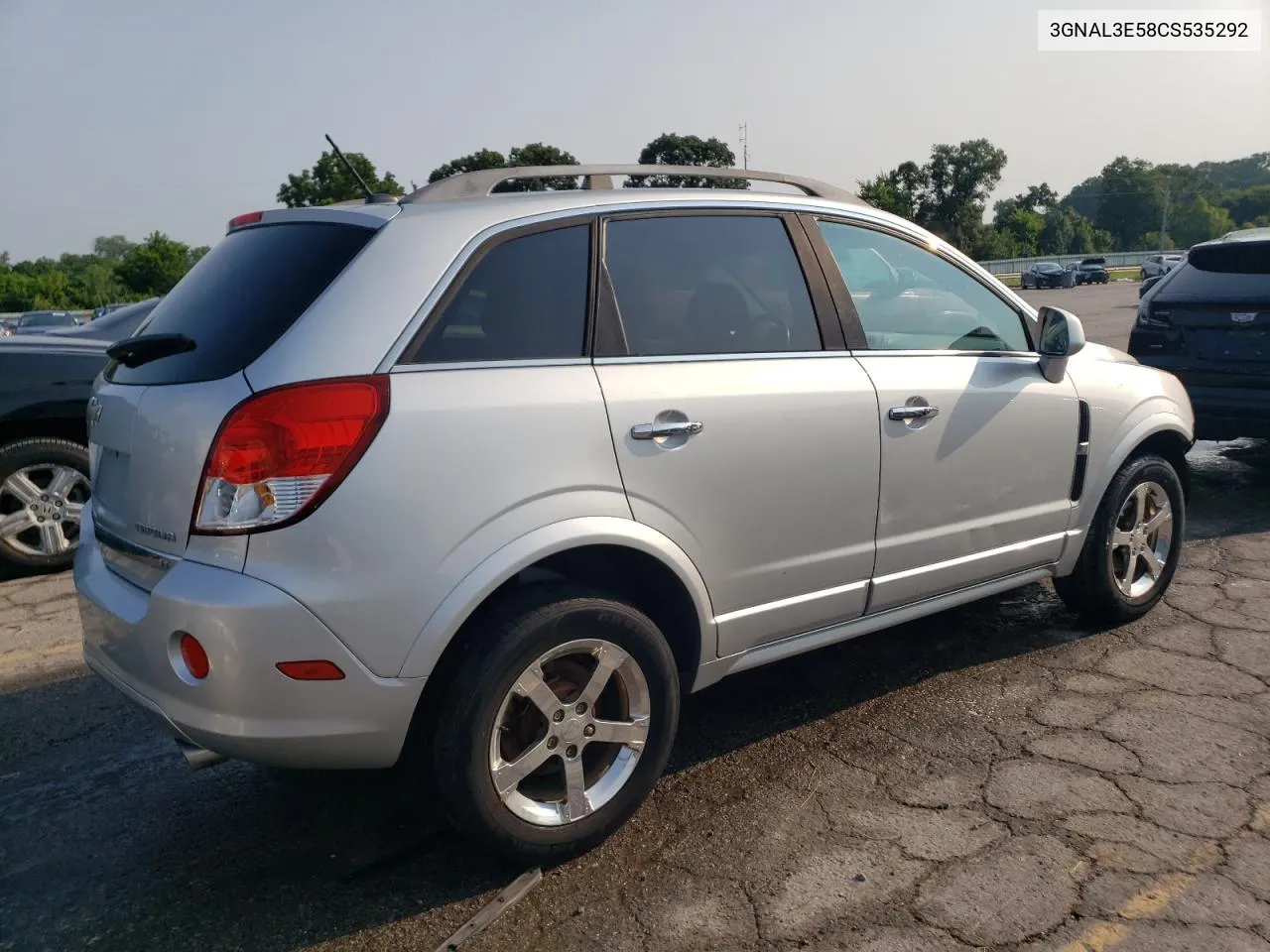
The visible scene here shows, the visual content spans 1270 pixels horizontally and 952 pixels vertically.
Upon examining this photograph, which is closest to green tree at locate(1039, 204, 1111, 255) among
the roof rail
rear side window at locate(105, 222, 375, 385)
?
the roof rail

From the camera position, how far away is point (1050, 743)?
3.40 metres

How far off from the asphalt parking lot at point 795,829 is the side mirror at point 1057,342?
3.74 feet

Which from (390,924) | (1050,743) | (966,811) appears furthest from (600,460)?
(1050,743)

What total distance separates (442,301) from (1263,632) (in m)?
3.65

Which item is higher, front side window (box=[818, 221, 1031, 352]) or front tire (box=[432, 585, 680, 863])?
front side window (box=[818, 221, 1031, 352])

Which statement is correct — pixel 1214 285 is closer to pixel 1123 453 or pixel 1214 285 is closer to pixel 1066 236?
pixel 1123 453

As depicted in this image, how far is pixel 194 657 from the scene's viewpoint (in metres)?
2.42

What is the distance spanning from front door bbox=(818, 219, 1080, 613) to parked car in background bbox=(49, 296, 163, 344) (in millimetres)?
4738

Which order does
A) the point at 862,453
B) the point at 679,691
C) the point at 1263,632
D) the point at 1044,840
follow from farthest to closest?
the point at 1263,632 → the point at 862,453 → the point at 679,691 → the point at 1044,840

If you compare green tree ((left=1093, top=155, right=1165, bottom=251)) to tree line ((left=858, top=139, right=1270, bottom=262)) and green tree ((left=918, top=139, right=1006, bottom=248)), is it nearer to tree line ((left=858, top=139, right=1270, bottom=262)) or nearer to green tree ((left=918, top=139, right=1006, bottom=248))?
tree line ((left=858, top=139, right=1270, bottom=262))

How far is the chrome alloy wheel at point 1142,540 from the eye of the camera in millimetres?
4371

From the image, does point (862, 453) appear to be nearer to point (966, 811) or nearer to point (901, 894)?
point (966, 811)

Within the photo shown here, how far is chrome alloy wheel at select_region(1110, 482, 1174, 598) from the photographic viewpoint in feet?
14.3

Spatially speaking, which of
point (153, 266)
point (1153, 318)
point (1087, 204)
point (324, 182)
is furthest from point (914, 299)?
point (1087, 204)
